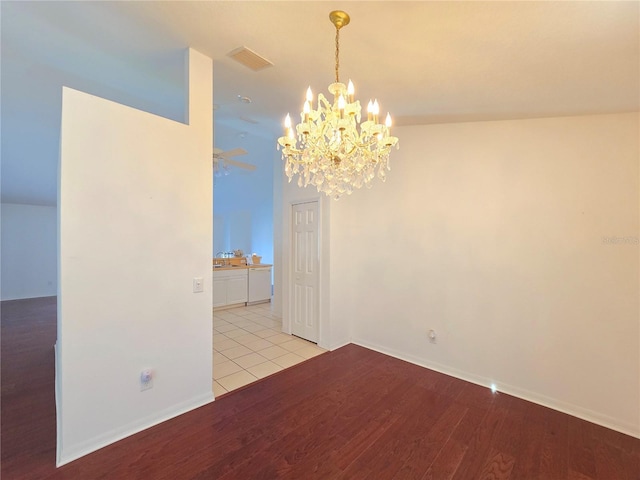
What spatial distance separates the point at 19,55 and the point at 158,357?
115 inches

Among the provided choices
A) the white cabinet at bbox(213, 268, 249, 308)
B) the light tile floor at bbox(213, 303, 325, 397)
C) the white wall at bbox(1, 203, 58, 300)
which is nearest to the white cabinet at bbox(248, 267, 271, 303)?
the white cabinet at bbox(213, 268, 249, 308)

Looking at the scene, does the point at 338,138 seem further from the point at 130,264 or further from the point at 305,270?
the point at 305,270

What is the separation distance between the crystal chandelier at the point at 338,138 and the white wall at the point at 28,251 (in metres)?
9.21

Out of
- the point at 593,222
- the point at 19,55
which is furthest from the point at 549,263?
the point at 19,55

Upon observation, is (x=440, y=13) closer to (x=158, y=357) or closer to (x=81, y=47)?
(x=81, y=47)

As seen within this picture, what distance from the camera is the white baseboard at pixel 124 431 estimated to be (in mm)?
1832

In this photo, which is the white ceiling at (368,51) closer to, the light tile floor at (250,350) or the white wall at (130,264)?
the white wall at (130,264)

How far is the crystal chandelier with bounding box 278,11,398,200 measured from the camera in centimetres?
176

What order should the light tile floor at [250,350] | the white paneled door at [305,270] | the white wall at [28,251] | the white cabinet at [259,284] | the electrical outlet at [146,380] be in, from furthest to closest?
the white wall at [28,251], the white cabinet at [259,284], the white paneled door at [305,270], the light tile floor at [250,350], the electrical outlet at [146,380]

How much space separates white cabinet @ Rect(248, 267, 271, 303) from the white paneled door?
2.35m

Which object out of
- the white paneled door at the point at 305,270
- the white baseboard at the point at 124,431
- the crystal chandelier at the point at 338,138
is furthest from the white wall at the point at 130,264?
the white paneled door at the point at 305,270

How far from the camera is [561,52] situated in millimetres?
1715

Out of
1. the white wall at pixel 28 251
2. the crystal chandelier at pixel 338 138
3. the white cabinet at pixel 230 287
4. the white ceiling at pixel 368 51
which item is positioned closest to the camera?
the white ceiling at pixel 368 51

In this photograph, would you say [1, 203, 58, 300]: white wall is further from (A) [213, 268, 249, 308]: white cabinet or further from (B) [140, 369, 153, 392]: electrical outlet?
(B) [140, 369, 153, 392]: electrical outlet
